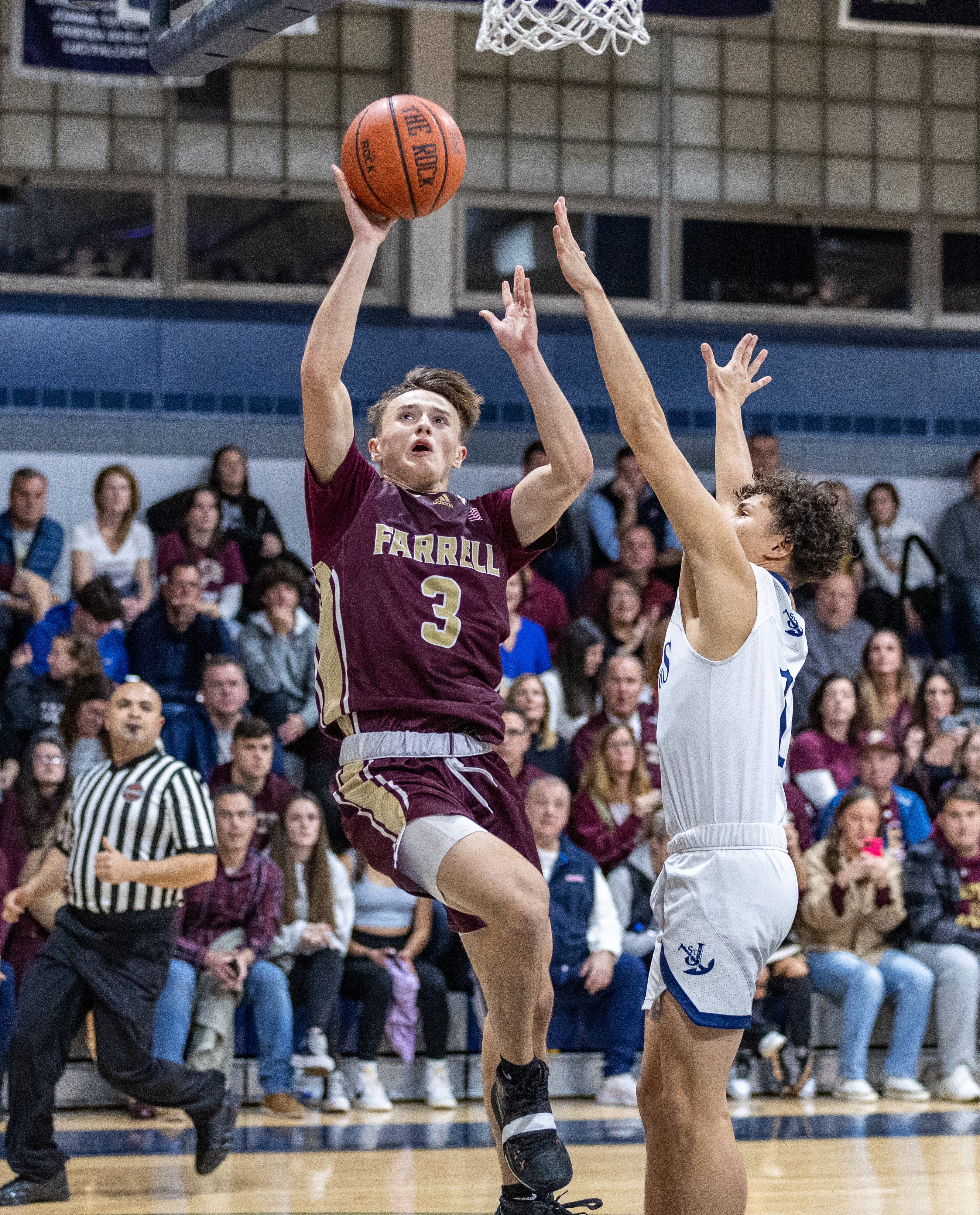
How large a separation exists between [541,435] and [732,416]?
0.66m

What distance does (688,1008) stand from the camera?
396cm

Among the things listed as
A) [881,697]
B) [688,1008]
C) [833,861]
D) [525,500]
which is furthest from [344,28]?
[688,1008]

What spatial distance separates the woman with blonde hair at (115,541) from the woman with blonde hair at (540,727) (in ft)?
8.28

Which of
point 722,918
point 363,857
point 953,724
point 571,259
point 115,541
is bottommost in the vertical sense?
point 363,857

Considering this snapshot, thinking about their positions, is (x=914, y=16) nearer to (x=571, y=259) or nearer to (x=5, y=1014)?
(x=571, y=259)

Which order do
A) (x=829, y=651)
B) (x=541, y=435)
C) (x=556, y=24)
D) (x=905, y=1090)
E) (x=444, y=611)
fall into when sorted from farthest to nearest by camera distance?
(x=829, y=651) < (x=905, y=1090) < (x=556, y=24) < (x=541, y=435) < (x=444, y=611)

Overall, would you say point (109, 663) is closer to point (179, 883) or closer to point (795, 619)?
point (179, 883)

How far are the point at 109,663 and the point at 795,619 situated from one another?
19.1ft

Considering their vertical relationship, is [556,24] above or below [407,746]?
above

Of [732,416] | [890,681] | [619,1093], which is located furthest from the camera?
[890,681]

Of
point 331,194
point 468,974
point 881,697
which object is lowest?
point 468,974

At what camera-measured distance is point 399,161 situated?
4.38m

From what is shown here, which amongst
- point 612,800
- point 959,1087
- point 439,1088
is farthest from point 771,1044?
point 439,1088

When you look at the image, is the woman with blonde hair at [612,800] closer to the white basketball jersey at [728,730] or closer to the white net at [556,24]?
the white net at [556,24]
